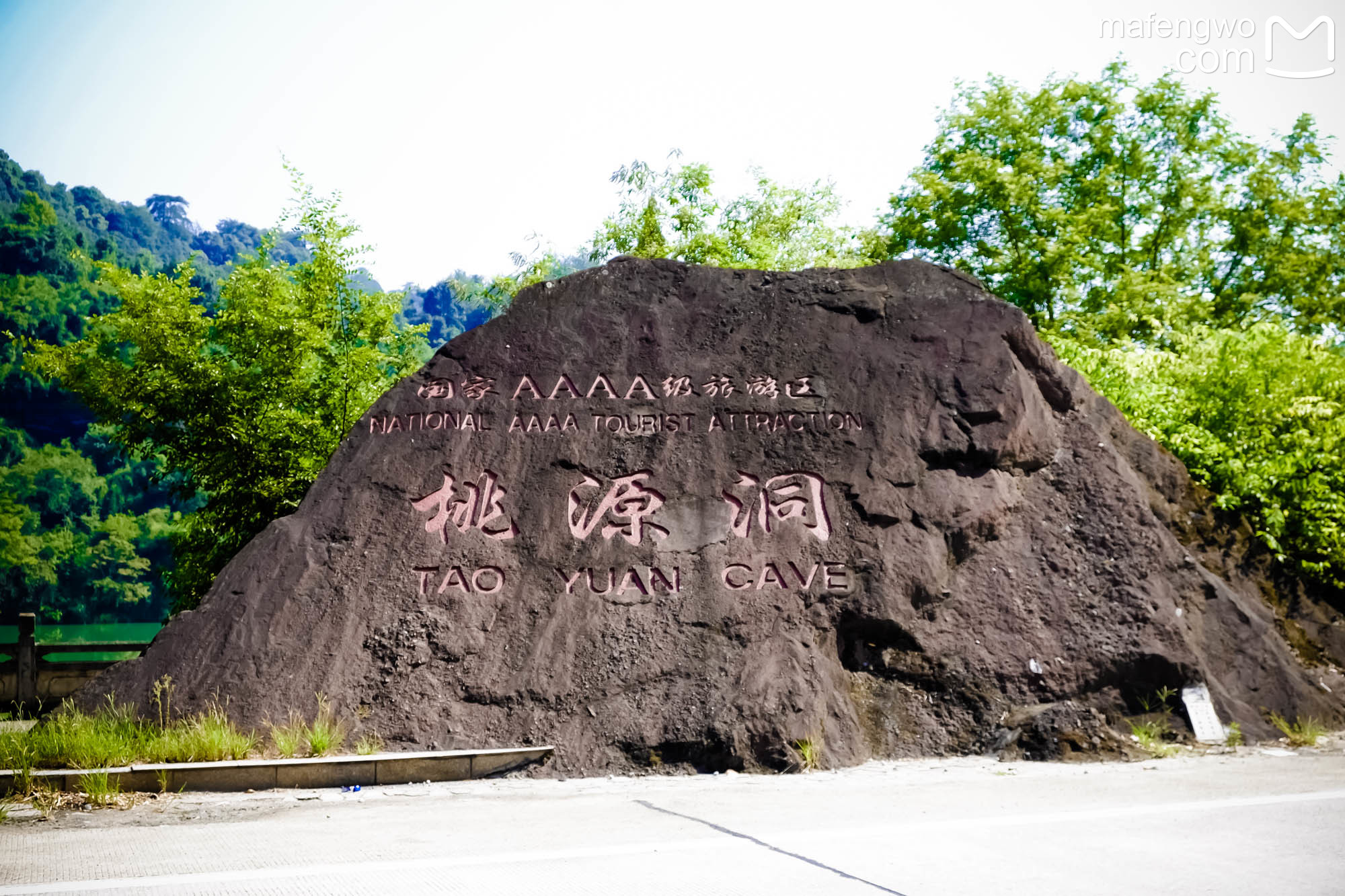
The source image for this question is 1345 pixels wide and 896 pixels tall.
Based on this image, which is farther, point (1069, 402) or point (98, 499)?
point (98, 499)

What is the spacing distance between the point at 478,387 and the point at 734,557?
229cm

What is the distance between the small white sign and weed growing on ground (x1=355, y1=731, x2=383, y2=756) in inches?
211

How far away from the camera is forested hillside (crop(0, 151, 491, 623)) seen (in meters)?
38.8

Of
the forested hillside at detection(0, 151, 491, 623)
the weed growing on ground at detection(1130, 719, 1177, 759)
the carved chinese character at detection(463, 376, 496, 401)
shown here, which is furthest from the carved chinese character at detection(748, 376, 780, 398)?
the forested hillside at detection(0, 151, 491, 623)

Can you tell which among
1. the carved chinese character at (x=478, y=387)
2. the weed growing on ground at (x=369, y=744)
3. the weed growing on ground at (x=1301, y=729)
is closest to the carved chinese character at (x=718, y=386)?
the carved chinese character at (x=478, y=387)

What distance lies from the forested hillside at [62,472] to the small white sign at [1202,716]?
23.9 meters

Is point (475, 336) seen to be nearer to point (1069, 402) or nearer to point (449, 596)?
point (449, 596)

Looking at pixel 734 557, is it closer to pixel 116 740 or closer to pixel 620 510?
pixel 620 510

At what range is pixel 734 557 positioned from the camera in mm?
7508

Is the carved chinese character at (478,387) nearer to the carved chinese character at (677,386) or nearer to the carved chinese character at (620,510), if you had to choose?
the carved chinese character at (620,510)

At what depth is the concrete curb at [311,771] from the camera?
5.94m

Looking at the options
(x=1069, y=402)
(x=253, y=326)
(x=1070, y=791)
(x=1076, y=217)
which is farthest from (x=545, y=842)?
(x=1076, y=217)

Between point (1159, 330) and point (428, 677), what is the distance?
1560cm

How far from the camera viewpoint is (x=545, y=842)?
4.74 meters
